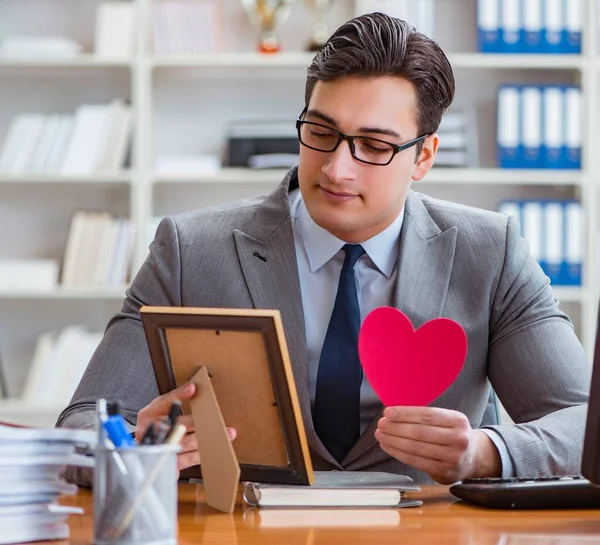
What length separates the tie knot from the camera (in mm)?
1901

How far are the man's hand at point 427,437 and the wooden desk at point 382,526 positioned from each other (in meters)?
0.07

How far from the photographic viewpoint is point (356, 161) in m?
1.79

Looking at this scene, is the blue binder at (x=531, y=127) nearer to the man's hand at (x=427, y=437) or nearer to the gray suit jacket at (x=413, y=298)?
the gray suit jacket at (x=413, y=298)

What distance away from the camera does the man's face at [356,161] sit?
1.79 m

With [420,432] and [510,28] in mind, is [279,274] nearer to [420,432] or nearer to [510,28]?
[420,432]

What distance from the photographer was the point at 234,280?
190cm

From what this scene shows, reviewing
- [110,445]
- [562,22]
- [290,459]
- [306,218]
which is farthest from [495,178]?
[110,445]

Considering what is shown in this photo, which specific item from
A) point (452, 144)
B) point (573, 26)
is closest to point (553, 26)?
point (573, 26)

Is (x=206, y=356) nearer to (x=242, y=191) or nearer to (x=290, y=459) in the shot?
(x=290, y=459)

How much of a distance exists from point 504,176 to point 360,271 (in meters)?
2.00

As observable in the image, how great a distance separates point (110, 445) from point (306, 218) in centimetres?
96

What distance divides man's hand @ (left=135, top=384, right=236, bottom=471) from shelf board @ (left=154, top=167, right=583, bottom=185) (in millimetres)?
2442

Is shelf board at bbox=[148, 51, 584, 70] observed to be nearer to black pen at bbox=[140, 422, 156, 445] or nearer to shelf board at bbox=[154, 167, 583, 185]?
shelf board at bbox=[154, 167, 583, 185]

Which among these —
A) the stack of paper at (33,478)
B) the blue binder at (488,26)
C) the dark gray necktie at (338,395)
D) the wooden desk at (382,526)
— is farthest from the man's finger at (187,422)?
the blue binder at (488,26)
